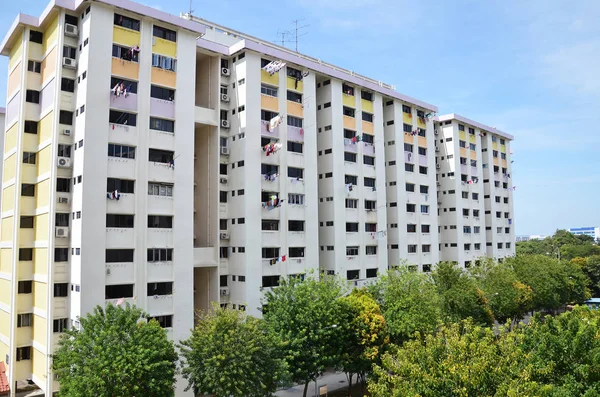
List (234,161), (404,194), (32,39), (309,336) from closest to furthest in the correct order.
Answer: (309,336), (32,39), (234,161), (404,194)

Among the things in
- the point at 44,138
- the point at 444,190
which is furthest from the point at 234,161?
the point at 444,190

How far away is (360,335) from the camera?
88.7 feet

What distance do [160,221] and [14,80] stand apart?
579 inches

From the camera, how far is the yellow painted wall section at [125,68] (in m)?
26.7

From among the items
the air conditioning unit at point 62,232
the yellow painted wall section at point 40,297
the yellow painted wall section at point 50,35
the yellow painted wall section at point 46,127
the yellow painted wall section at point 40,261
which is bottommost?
the yellow painted wall section at point 40,297

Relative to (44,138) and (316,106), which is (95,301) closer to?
(44,138)

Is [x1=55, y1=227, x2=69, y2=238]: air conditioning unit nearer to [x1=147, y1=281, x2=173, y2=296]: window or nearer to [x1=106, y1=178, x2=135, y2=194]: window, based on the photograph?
[x1=106, y1=178, x2=135, y2=194]: window

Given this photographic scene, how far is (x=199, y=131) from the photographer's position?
33.4 meters

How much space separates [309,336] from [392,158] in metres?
23.9

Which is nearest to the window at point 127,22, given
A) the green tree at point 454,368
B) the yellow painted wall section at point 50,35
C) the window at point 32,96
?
the yellow painted wall section at point 50,35

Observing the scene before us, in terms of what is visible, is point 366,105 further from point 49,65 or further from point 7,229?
point 7,229

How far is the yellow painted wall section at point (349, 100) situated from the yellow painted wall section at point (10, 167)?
24466mm

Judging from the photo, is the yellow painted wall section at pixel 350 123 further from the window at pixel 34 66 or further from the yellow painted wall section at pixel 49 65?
the window at pixel 34 66

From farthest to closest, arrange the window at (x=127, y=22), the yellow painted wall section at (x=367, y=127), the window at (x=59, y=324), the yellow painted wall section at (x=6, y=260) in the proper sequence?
the yellow painted wall section at (x=367, y=127)
the yellow painted wall section at (x=6, y=260)
the window at (x=127, y=22)
the window at (x=59, y=324)
